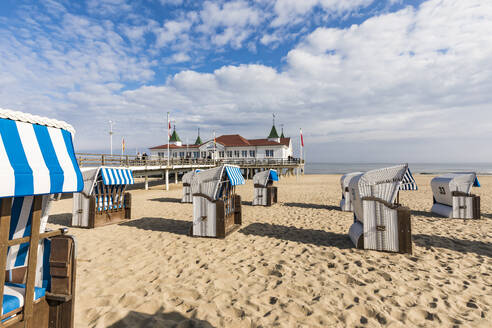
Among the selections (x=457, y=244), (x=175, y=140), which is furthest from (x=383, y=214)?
(x=175, y=140)

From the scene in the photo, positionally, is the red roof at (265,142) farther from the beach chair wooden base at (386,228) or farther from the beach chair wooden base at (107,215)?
the beach chair wooden base at (386,228)

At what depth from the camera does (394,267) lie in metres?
5.16

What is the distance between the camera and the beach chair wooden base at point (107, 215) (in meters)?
8.86

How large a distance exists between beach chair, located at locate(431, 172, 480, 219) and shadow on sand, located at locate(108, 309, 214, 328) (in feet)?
35.2

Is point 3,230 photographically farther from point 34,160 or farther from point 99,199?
point 99,199

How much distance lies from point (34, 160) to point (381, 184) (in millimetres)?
6577

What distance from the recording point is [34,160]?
2379 mm

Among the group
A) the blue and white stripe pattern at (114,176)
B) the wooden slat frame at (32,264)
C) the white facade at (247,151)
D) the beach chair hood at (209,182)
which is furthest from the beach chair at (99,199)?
the white facade at (247,151)

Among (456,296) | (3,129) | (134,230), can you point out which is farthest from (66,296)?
(134,230)

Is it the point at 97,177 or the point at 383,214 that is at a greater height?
the point at 97,177

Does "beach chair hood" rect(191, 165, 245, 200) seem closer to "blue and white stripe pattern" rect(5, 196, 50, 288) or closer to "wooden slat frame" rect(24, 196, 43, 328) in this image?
"blue and white stripe pattern" rect(5, 196, 50, 288)

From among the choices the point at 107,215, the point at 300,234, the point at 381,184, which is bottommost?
the point at 300,234

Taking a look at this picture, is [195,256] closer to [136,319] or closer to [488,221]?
[136,319]

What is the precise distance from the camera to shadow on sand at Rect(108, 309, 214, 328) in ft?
11.2
